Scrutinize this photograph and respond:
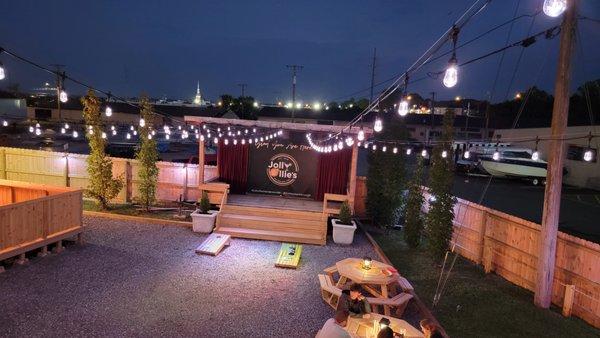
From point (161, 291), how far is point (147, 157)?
24.4ft

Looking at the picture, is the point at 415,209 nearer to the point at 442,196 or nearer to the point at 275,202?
the point at 442,196

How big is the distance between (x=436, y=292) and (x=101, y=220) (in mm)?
11333

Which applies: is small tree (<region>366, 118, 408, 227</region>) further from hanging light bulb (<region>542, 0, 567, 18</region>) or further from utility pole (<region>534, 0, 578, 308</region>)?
hanging light bulb (<region>542, 0, 567, 18</region>)

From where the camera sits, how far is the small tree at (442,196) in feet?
37.8

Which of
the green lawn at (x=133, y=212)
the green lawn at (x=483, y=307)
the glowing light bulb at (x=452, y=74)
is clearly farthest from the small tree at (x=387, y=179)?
the glowing light bulb at (x=452, y=74)

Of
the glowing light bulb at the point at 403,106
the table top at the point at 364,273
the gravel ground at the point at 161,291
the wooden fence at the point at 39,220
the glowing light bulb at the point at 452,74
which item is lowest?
the gravel ground at the point at 161,291

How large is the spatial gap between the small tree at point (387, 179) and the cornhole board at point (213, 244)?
587cm

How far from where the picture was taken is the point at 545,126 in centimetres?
3338

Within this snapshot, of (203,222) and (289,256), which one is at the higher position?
(203,222)

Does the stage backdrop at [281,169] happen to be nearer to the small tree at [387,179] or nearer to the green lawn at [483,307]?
the small tree at [387,179]

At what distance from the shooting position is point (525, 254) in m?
10.3

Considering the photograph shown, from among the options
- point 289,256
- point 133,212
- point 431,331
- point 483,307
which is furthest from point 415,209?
point 133,212

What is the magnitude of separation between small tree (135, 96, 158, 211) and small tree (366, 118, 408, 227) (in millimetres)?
8199

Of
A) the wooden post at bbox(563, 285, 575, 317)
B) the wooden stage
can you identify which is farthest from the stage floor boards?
the wooden post at bbox(563, 285, 575, 317)
